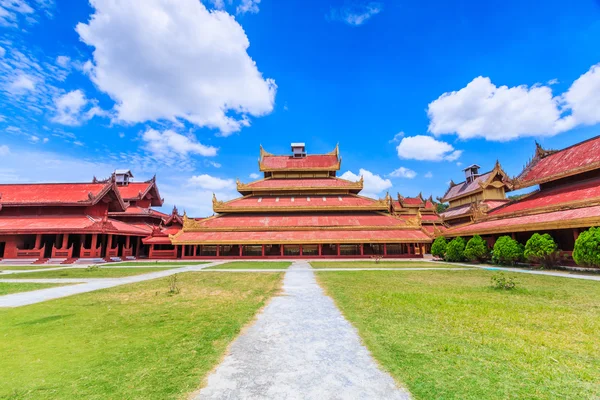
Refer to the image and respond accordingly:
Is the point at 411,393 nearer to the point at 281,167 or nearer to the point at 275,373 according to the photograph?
the point at 275,373

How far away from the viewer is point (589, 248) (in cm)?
1469

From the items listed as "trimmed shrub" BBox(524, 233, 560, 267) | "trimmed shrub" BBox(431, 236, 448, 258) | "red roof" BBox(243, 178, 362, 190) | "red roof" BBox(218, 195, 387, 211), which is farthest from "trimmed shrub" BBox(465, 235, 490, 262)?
"red roof" BBox(243, 178, 362, 190)

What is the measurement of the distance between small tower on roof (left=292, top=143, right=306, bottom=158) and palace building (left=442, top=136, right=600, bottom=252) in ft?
83.4

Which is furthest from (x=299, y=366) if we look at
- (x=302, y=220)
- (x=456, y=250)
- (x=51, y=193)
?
(x=51, y=193)

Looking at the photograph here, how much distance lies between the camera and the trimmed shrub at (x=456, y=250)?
25391 mm

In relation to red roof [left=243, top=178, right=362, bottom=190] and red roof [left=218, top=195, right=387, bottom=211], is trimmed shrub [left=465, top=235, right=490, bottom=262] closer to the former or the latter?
red roof [left=218, top=195, right=387, bottom=211]

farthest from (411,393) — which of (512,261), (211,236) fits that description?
(211,236)

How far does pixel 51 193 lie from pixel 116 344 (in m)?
36.4

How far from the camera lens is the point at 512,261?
20.9 metres

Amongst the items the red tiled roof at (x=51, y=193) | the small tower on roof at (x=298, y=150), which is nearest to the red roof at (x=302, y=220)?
the red tiled roof at (x=51, y=193)

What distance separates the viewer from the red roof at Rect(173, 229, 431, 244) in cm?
2972

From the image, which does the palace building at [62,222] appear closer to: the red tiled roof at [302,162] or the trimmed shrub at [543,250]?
the red tiled roof at [302,162]

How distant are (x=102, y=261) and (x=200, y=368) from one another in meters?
29.6

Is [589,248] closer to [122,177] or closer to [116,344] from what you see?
[116,344]
